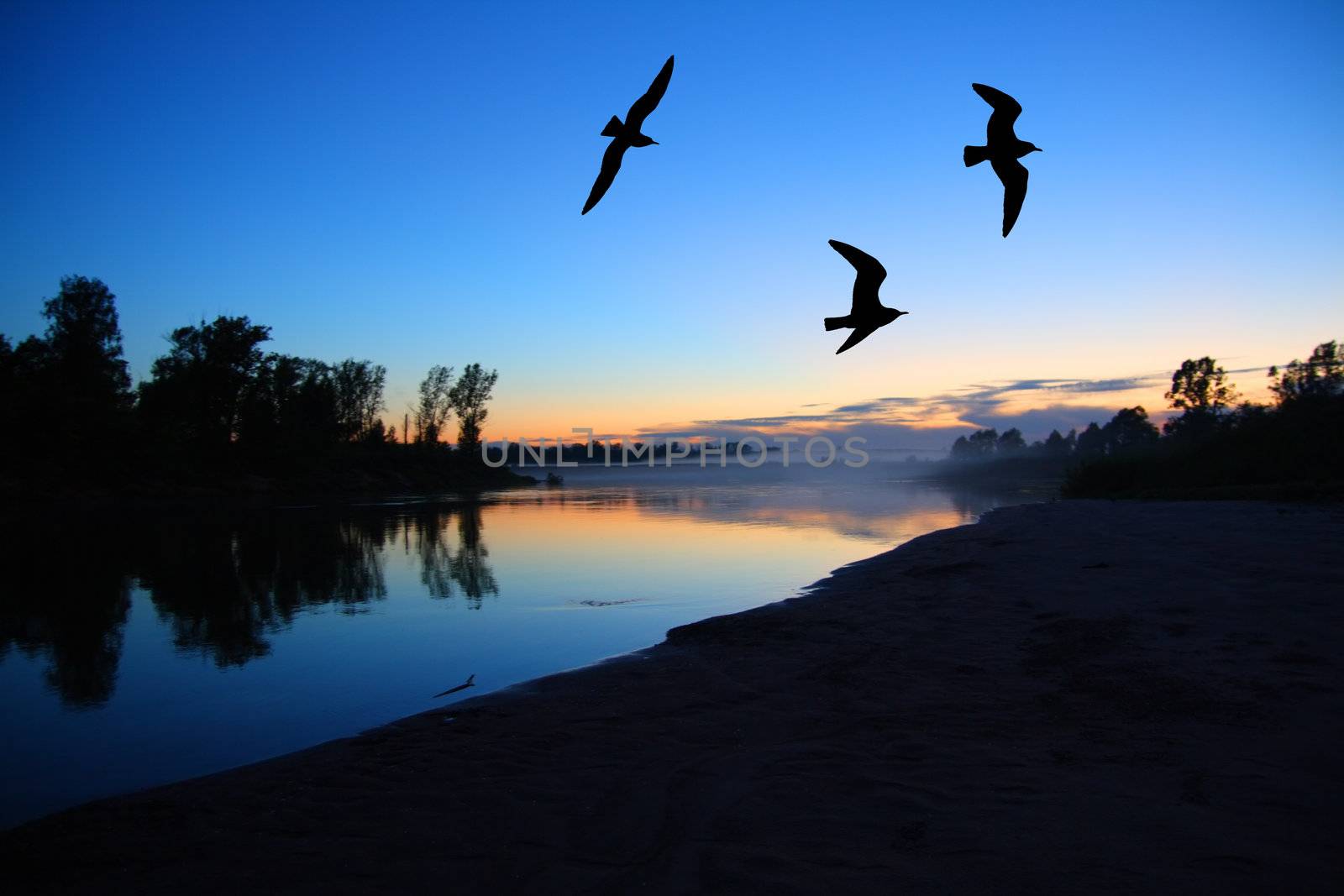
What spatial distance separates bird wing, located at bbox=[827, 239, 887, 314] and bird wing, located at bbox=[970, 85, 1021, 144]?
2.61 feet

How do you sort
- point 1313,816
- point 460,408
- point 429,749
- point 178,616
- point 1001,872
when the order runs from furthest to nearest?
point 460,408 < point 178,616 < point 429,749 < point 1313,816 < point 1001,872

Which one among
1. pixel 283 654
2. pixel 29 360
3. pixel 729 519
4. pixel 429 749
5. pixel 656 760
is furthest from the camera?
pixel 29 360

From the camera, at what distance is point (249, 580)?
43.2 ft

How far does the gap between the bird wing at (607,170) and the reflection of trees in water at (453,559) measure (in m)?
8.53

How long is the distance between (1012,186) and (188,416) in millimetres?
62700

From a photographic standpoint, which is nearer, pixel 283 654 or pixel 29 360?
pixel 283 654

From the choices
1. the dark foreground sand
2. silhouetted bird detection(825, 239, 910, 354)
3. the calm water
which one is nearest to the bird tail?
silhouetted bird detection(825, 239, 910, 354)

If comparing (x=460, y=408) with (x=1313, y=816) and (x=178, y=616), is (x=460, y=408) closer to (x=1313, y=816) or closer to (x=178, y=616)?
(x=178, y=616)

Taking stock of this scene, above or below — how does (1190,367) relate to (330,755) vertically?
above

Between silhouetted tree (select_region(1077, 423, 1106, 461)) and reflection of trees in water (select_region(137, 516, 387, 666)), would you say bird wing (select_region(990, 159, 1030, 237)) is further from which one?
silhouetted tree (select_region(1077, 423, 1106, 461))

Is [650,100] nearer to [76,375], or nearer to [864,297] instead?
[864,297]

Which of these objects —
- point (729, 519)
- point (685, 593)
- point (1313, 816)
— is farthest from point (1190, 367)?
point (1313, 816)

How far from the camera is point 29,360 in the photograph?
44406 millimetres

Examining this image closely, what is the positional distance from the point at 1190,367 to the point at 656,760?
53920 mm
